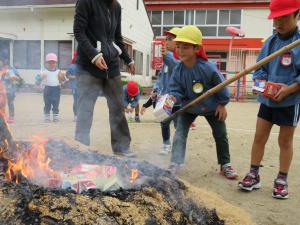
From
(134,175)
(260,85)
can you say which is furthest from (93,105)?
(260,85)

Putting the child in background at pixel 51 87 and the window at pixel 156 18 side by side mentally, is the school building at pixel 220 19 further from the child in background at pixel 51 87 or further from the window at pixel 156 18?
the child in background at pixel 51 87

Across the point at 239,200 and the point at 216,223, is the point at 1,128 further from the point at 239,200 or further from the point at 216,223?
the point at 239,200

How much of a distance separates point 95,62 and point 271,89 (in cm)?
175

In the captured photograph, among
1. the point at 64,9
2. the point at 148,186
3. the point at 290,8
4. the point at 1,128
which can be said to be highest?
the point at 64,9

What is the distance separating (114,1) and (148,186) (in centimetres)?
264

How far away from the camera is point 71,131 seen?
668 cm

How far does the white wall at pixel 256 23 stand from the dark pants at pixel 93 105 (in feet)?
77.9

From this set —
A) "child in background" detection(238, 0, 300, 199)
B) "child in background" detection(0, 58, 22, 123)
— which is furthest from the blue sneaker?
"child in background" detection(0, 58, 22, 123)

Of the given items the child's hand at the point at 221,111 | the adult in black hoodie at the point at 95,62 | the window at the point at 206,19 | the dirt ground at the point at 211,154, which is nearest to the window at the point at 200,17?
the window at the point at 206,19

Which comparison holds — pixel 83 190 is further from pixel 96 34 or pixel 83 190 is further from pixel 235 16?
pixel 235 16

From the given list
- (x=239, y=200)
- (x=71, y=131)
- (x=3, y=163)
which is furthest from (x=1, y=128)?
A: (x=71, y=131)

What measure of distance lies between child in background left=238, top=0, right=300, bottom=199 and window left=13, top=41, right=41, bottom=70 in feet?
51.0

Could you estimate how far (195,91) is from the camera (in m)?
4.12

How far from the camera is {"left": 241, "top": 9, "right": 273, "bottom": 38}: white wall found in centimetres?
2622
